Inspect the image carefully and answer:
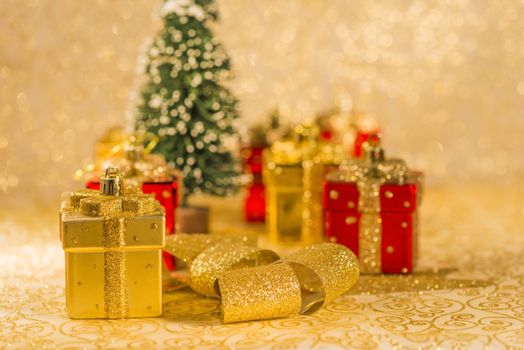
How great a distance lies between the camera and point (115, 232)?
1910 mm

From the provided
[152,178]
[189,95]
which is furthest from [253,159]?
[152,178]

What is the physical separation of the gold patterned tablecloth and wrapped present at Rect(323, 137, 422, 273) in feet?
0.23

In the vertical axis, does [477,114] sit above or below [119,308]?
above

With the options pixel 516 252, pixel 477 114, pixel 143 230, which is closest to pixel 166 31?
pixel 143 230

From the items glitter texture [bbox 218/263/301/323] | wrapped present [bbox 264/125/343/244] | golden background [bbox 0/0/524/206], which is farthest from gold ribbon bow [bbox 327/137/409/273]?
golden background [bbox 0/0/524/206]

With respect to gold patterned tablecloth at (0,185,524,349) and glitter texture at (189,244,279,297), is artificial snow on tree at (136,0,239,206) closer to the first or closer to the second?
gold patterned tablecloth at (0,185,524,349)

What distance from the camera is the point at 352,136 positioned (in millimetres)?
3307

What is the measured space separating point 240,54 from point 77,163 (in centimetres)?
97

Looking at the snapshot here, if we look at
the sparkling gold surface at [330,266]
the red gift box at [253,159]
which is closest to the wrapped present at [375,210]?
the sparkling gold surface at [330,266]

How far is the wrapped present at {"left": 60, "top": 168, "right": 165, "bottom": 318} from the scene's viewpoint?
6.23 feet

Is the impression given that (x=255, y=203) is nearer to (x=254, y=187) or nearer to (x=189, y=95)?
(x=254, y=187)

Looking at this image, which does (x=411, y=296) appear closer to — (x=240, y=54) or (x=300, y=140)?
(x=300, y=140)

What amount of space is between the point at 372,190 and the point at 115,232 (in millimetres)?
798

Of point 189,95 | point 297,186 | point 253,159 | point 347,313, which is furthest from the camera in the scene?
point 253,159
